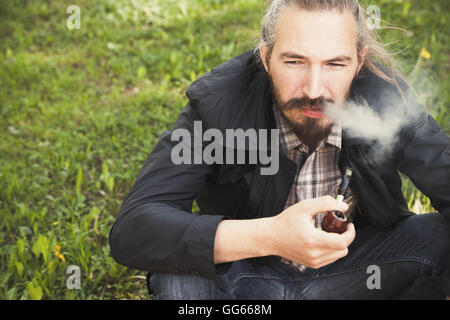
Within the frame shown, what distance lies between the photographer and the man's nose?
7.02 ft

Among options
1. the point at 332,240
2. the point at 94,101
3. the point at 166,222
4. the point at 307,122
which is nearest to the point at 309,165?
the point at 307,122

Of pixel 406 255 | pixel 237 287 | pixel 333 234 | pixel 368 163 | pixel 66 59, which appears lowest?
pixel 237 287

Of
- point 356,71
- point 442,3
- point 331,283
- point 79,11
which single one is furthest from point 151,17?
point 331,283

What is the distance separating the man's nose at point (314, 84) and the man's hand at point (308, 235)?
1.77 feet

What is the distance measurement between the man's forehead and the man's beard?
20 centimetres

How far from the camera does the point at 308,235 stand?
180 cm

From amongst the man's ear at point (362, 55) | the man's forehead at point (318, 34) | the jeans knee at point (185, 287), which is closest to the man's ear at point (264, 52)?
the man's forehead at point (318, 34)

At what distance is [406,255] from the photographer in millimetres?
2326

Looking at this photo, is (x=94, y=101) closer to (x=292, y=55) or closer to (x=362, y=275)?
(x=292, y=55)

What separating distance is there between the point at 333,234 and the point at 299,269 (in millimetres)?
670

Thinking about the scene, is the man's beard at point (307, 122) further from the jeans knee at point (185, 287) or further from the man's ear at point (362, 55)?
the jeans knee at point (185, 287)

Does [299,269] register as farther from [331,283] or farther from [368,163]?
[368,163]

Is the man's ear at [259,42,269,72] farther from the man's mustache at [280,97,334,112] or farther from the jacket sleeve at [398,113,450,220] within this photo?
the jacket sleeve at [398,113,450,220]

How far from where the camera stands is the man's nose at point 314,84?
2.14 metres
